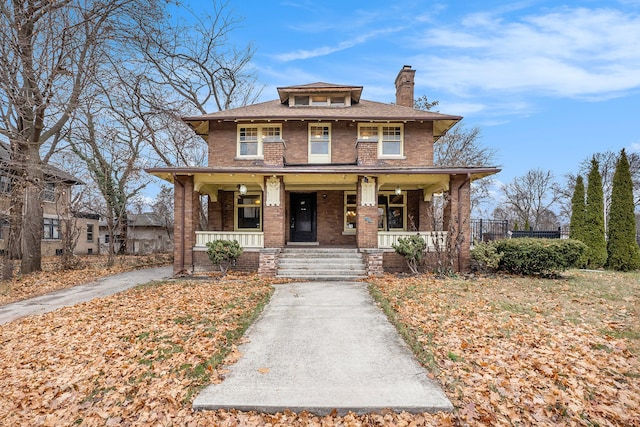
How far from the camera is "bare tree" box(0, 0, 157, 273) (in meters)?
10.4

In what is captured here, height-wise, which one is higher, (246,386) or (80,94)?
(80,94)

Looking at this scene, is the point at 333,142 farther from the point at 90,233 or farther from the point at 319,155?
the point at 90,233

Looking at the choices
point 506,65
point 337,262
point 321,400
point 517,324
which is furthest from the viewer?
point 506,65

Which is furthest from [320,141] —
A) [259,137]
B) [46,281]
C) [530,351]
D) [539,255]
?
[46,281]

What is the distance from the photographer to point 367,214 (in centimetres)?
1155

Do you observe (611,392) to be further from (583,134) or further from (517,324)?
(583,134)

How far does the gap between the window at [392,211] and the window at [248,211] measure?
5813 millimetres

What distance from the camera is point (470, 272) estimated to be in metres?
11.3

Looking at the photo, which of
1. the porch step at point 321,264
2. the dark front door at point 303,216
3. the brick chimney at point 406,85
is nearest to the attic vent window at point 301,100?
the dark front door at point 303,216

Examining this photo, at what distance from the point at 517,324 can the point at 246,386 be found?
191 inches

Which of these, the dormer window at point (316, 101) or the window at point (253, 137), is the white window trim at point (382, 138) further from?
the window at point (253, 137)

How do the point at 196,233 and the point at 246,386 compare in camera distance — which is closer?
the point at 246,386

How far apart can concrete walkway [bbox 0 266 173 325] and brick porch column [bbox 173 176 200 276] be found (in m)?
1.60

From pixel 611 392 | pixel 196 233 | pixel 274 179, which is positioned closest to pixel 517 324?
pixel 611 392
